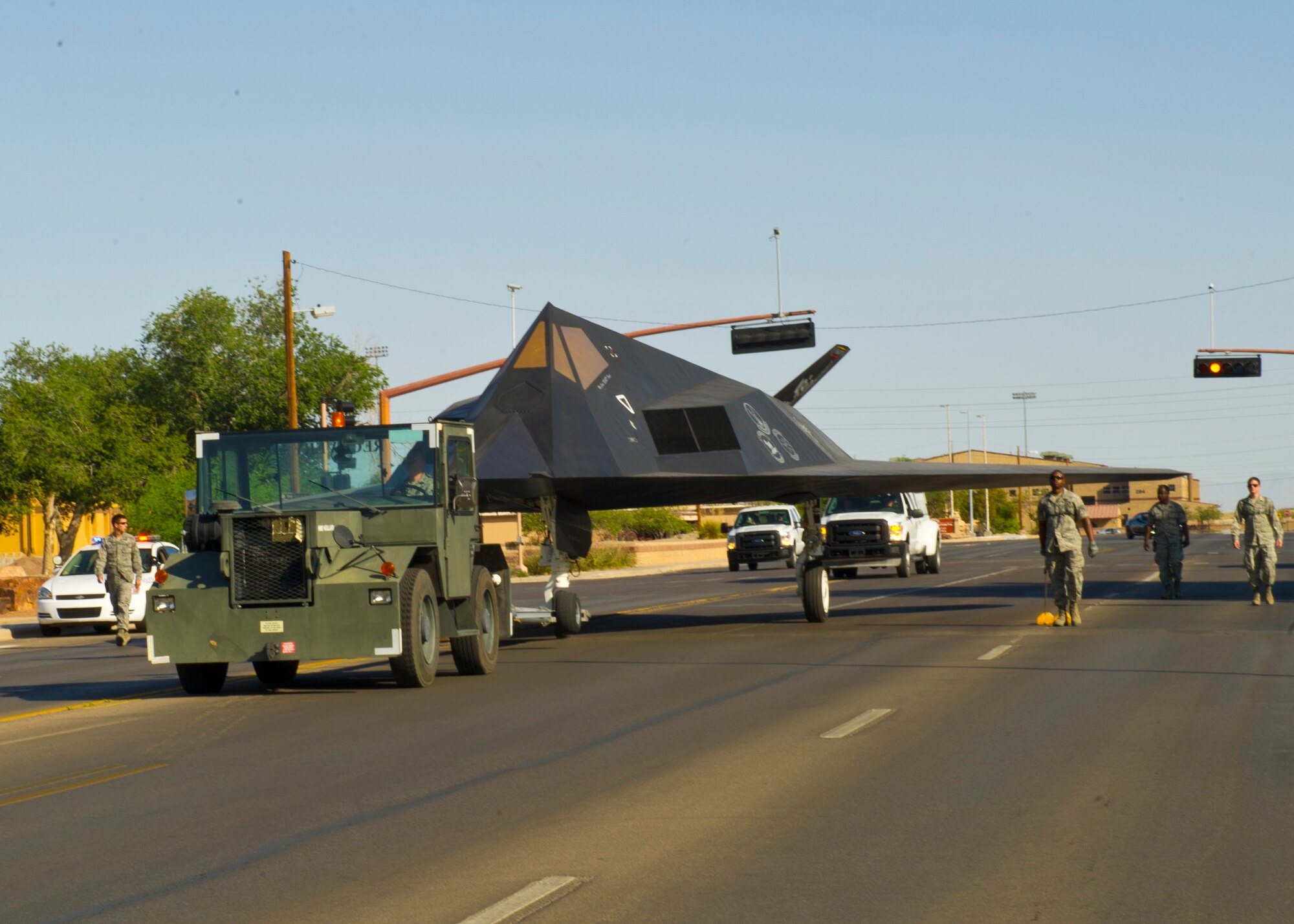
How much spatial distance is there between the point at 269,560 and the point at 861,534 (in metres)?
25.5

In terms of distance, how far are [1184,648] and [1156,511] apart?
400 inches

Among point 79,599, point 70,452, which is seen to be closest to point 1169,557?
point 79,599

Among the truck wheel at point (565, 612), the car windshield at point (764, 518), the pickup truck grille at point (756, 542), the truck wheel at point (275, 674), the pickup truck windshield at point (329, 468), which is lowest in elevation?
the truck wheel at point (275, 674)

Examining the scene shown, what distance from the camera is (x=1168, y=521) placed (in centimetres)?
2525

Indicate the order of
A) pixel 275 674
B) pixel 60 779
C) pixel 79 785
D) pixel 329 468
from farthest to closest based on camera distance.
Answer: pixel 275 674
pixel 329 468
pixel 60 779
pixel 79 785

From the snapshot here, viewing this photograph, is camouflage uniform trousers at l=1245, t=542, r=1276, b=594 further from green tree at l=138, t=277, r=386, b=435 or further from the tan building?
the tan building

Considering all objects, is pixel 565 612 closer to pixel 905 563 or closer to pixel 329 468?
pixel 329 468

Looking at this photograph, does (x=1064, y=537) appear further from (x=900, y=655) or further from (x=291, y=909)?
(x=291, y=909)

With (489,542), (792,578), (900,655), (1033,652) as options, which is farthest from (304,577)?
(792,578)

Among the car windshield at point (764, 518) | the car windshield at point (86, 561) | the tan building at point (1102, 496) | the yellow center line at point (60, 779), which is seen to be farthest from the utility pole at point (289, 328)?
the tan building at point (1102, 496)

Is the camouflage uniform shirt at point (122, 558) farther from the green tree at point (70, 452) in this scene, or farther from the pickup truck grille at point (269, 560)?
the green tree at point (70, 452)

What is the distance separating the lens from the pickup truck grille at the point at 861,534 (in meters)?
36.7

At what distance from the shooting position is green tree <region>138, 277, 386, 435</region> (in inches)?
2574

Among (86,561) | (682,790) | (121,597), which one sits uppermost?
(86,561)
